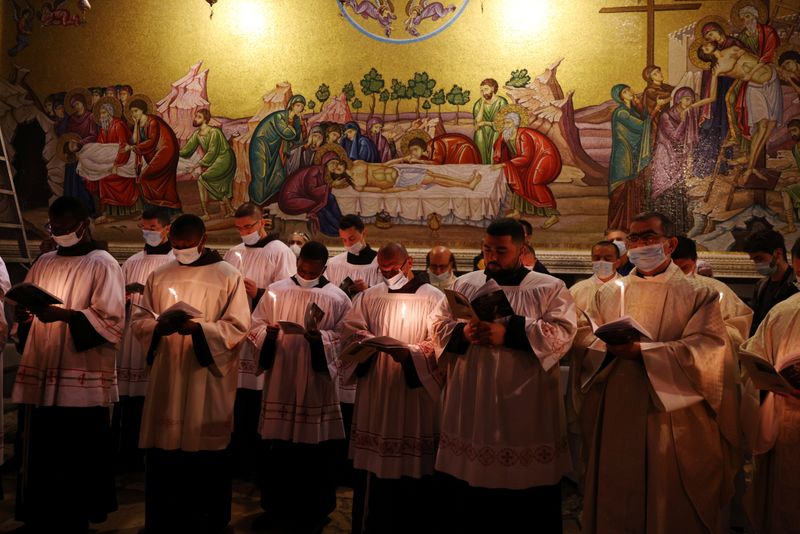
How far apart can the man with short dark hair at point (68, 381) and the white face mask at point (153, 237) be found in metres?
1.41

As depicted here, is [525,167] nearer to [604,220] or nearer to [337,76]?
[604,220]

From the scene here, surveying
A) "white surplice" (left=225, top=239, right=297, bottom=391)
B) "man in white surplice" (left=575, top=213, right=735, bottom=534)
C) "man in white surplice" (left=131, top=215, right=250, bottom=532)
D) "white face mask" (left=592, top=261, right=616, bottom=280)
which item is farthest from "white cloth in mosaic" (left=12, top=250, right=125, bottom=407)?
"white face mask" (left=592, top=261, right=616, bottom=280)

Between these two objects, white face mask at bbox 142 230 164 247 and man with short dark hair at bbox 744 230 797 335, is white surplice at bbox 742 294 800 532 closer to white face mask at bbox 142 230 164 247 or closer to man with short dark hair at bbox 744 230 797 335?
man with short dark hair at bbox 744 230 797 335

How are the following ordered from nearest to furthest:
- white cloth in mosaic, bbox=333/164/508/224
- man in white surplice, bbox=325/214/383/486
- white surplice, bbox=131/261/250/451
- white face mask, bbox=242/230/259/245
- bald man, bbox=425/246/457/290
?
white surplice, bbox=131/261/250/451, bald man, bbox=425/246/457/290, white face mask, bbox=242/230/259/245, man in white surplice, bbox=325/214/383/486, white cloth in mosaic, bbox=333/164/508/224

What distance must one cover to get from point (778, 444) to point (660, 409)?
0.81 m

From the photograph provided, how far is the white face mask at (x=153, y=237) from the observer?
6.64m

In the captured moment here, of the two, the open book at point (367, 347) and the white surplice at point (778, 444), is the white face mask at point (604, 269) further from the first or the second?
the open book at point (367, 347)

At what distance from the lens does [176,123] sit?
11.1 meters

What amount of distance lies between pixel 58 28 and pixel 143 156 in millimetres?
2738

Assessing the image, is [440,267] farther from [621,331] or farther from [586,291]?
[621,331]

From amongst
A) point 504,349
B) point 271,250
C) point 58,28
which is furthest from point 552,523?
point 58,28

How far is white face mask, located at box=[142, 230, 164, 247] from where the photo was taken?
6637 mm

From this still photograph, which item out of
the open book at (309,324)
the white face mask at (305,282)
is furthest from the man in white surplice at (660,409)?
Result: the white face mask at (305,282)

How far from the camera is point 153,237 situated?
668 cm
